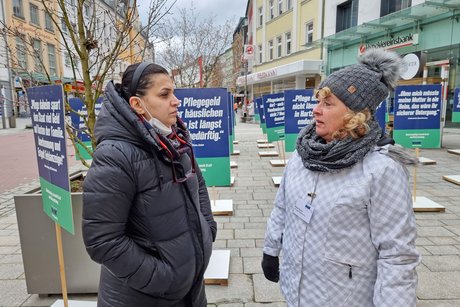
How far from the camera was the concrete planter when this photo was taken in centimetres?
262

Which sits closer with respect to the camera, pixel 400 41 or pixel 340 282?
pixel 340 282

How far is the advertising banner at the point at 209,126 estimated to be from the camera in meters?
4.11

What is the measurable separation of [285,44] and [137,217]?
1089 inches

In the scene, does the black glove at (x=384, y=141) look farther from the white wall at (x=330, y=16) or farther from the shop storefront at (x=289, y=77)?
the shop storefront at (x=289, y=77)

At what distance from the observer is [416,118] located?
6020 millimetres

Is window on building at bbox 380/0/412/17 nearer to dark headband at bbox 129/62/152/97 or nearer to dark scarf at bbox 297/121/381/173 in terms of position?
dark scarf at bbox 297/121/381/173

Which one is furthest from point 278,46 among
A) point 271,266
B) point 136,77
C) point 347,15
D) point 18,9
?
point 136,77

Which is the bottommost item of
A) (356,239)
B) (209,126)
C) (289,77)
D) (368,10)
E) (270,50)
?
(356,239)

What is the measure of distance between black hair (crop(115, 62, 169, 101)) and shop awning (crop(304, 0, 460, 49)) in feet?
47.7

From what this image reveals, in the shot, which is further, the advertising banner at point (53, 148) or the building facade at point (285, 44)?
the building facade at point (285, 44)

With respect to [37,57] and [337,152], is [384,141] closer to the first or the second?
[337,152]

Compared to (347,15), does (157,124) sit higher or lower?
Answer: lower

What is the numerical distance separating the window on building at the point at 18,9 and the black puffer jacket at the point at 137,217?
106 ft

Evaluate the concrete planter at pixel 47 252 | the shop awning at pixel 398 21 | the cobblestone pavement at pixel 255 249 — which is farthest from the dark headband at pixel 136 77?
the shop awning at pixel 398 21
